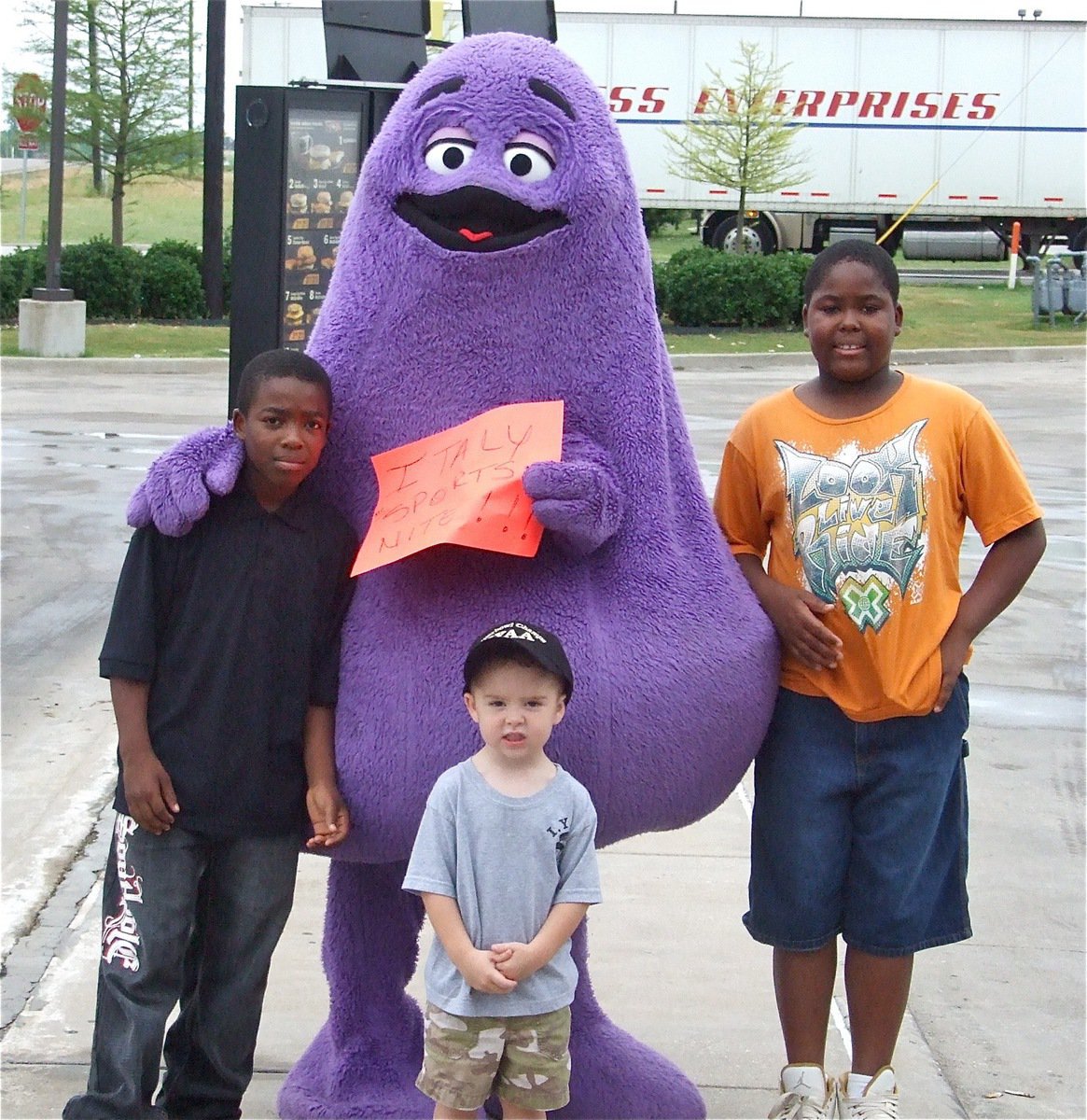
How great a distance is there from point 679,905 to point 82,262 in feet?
54.1

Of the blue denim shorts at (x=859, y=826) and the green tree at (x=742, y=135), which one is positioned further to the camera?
the green tree at (x=742, y=135)

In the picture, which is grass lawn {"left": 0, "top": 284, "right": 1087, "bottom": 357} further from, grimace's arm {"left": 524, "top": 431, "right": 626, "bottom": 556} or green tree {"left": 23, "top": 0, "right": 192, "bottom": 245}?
grimace's arm {"left": 524, "top": 431, "right": 626, "bottom": 556}

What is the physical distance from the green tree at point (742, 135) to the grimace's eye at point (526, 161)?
68.0 ft

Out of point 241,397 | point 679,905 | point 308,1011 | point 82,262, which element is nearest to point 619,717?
point 241,397

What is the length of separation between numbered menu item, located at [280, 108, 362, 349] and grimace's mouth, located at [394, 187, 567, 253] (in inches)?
52.1

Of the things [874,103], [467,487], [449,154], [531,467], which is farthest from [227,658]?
[874,103]

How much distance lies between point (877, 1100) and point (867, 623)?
0.88 m

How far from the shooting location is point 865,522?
2781mm

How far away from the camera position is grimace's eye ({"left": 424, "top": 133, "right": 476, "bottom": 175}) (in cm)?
265

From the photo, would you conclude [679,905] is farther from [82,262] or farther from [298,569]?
[82,262]

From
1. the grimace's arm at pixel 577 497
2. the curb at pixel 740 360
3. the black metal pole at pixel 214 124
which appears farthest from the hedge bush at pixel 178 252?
the grimace's arm at pixel 577 497

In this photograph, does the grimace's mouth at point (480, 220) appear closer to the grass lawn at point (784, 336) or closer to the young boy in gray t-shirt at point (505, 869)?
the young boy in gray t-shirt at point (505, 869)

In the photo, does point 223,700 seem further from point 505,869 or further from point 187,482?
point 505,869

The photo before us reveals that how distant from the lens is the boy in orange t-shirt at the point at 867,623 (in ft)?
9.15
